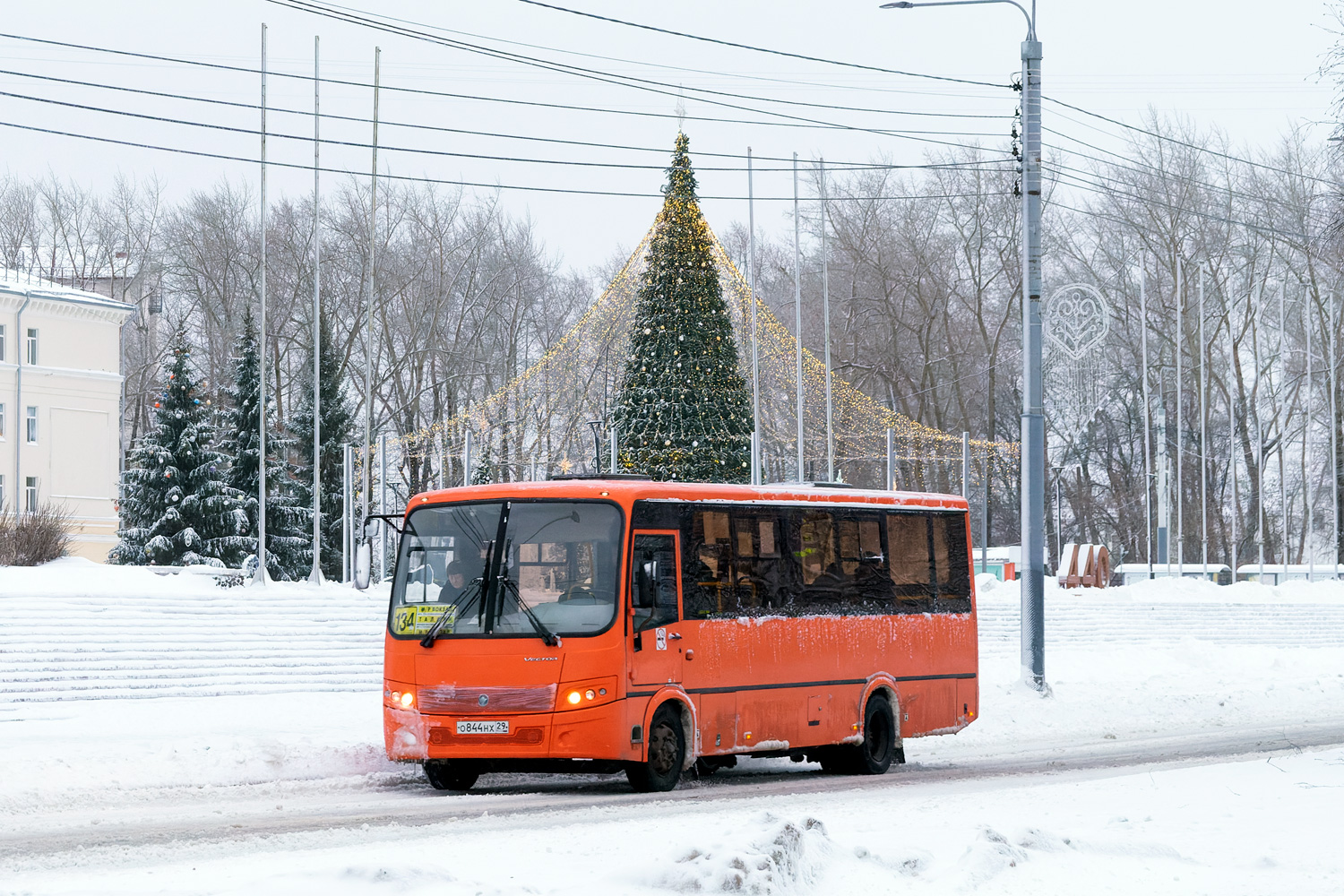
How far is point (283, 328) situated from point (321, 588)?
4057cm

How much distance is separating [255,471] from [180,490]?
3565mm

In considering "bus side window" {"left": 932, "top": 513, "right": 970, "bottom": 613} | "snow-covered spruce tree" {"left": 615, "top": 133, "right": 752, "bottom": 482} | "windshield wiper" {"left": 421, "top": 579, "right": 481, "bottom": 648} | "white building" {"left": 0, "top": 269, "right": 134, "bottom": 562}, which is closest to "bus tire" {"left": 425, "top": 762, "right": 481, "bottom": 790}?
"windshield wiper" {"left": 421, "top": 579, "right": 481, "bottom": 648}

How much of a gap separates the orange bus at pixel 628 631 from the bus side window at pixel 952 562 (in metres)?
1.60

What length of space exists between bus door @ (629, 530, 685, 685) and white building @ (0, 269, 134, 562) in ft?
167

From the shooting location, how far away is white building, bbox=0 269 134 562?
63375mm

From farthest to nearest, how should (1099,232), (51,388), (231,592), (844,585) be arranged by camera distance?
Result: (1099,232)
(51,388)
(231,592)
(844,585)

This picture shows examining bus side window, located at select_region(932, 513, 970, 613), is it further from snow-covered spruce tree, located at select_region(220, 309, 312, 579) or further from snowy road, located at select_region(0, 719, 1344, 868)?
snow-covered spruce tree, located at select_region(220, 309, 312, 579)

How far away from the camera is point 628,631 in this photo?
14305mm

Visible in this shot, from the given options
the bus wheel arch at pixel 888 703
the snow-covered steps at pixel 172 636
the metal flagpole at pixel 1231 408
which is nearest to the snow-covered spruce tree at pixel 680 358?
the snow-covered steps at pixel 172 636

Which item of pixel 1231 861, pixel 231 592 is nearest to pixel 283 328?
pixel 231 592

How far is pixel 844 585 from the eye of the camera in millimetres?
17266

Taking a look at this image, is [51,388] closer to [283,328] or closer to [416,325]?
[283,328]

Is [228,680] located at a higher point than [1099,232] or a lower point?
lower

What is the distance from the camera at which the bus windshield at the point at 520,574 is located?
14.3 meters
